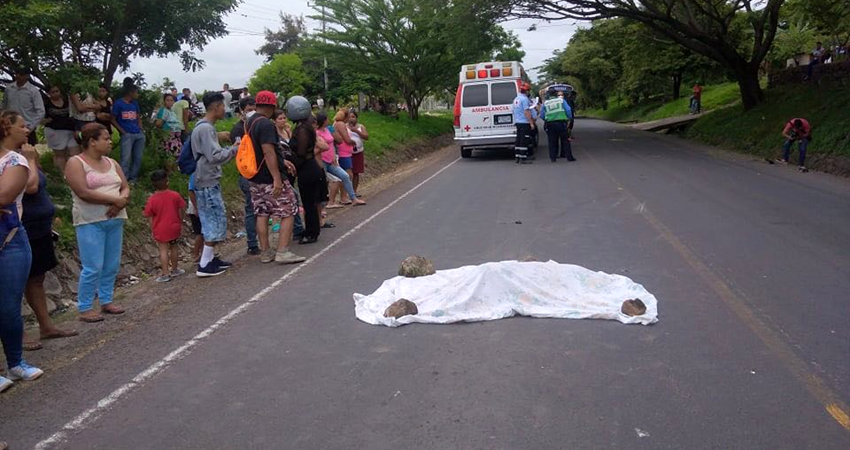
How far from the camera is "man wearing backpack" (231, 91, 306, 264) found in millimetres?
7422

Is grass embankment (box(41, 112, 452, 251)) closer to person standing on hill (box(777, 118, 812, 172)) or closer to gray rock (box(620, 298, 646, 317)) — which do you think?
gray rock (box(620, 298, 646, 317))

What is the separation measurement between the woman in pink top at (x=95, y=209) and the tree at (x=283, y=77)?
29.2 meters

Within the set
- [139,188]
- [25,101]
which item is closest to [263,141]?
[25,101]

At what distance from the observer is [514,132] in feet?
61.9

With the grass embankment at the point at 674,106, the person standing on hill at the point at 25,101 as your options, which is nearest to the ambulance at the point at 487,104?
the person standing on hill at the point at 25,101

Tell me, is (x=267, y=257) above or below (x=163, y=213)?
below

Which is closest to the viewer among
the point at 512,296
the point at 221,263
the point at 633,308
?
the point at 633,308

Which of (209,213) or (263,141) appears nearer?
(263,141)

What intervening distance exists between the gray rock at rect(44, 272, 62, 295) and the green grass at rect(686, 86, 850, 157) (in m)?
15.8

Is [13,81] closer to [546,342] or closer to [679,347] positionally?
[546,342]

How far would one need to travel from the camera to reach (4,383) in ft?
14.6

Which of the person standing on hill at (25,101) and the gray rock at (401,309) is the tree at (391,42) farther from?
the gray rock at (401,309)

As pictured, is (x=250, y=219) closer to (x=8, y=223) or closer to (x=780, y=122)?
(x=8, y=223)

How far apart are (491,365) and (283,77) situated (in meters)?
36.0
